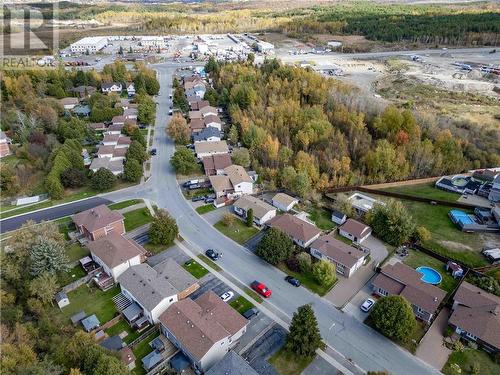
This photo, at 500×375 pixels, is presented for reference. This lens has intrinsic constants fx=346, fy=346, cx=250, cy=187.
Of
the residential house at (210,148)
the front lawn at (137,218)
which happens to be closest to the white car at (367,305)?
the front lawn at (137,218)

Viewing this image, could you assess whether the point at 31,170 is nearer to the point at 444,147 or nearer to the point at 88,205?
the point at 88,205

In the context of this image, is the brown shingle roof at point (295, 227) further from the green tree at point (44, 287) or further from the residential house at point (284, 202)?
the green tree at point (44, 287)

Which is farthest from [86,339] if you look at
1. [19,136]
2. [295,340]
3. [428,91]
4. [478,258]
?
[428,91]

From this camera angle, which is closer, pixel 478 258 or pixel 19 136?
pixel 478 258

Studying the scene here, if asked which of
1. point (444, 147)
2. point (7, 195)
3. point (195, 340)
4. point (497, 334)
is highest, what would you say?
point (444, 147)

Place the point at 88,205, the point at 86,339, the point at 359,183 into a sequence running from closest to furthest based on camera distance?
the point at 86,339 < the point at 88,205 < the point at 359,183

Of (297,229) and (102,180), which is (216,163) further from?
(297,229)
